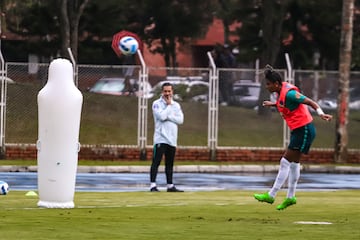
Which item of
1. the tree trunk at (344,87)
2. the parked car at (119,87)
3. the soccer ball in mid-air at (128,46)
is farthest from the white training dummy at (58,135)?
the tree trunk at (344,87)

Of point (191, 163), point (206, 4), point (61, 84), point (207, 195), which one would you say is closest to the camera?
point (61, 84)

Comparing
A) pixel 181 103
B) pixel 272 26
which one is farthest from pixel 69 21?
pixel 181 103

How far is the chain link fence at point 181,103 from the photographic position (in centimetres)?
3083

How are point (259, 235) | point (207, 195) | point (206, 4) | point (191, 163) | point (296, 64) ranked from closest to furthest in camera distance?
point (259, 235)
point (207, 195)
point (191, 163)
point (296, 64)
point (206, 4)

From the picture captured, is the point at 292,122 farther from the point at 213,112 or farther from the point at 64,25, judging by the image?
the point at 64,25

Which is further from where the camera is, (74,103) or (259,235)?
(74,103)

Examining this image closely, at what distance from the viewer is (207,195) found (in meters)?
19.4

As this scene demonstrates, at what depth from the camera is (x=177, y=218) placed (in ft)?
46.0

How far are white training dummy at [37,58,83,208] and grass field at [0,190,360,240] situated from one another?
0.29m

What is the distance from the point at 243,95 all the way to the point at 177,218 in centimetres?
1832

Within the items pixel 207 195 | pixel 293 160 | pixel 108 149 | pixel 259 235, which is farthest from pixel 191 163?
pixel 259 235

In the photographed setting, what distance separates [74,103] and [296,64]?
31.3m

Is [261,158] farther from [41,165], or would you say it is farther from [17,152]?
Result: [41,165]

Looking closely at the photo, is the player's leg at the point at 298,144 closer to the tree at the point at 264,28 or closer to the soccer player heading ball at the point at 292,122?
the soccer player heading ball at the point at 292,122
